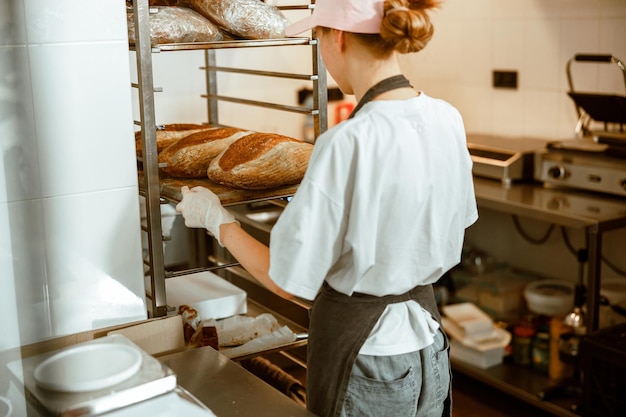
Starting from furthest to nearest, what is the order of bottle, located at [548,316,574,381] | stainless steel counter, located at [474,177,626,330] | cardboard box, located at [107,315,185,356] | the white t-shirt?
1. bottle, located at [548,316,574,381]
2. stainless steel counter, located at [474,177,626,330]
3. cardboard box, located at [107,315,185,356]
4. the white t-shirt

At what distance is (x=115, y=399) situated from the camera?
109cm

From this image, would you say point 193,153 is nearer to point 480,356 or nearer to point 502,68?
point 480,356

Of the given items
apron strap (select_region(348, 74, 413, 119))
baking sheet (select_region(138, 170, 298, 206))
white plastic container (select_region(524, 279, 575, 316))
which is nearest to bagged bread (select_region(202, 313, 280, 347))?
baking sheet (select_region(138, 170, 298, 206))

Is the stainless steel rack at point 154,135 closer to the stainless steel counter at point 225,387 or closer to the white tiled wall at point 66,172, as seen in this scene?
the white tiled wall at point 66,172

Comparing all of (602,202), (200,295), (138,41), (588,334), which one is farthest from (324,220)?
(602,202)

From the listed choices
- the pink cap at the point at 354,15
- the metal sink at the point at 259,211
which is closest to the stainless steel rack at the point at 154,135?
the pink cap at the point at 354,15

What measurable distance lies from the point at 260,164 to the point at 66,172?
450 mm

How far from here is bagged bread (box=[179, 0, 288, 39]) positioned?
68.3 inches

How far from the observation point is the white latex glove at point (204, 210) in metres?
1.54

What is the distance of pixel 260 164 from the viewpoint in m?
1.68

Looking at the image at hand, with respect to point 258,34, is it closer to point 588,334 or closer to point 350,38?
point 350,38

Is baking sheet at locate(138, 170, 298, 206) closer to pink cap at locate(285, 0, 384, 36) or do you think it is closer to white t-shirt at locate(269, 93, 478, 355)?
white t-shirt at locate(269, 93, 478, 355)

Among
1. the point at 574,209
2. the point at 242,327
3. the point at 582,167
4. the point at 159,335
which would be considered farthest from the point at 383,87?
the point at 582,167

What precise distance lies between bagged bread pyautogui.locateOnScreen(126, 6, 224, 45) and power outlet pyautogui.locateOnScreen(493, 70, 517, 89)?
2117 mm
